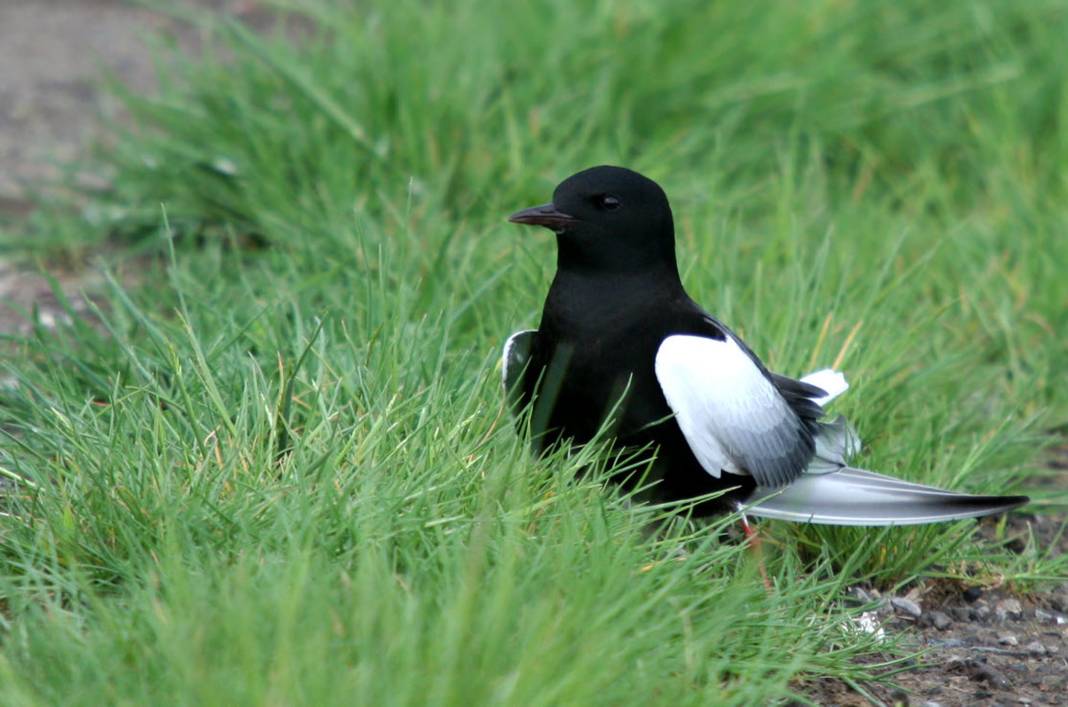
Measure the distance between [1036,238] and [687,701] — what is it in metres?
2.87

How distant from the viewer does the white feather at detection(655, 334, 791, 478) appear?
115 inches

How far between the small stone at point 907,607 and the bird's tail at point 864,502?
230mm

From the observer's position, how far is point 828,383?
11.0ft

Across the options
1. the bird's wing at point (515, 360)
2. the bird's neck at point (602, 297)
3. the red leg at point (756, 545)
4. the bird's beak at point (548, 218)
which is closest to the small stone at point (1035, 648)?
the red leg at point (756, 545)

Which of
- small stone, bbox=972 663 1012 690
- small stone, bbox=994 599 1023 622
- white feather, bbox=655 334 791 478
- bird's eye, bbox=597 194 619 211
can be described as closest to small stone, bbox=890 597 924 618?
small stone, bbox=994 599 1023 622

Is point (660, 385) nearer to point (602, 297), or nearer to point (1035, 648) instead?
point (602, 297)

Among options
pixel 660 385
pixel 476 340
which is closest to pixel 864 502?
pixel 660 385

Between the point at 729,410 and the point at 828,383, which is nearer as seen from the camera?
the point at 729,410

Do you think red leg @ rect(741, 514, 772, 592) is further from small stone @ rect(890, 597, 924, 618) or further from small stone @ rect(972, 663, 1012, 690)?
small stone @ rect(972, 663, 1012, 690)

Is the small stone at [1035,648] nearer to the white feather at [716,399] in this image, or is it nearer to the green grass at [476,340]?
the green grass at [476,340]

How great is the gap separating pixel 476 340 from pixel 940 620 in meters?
1.26

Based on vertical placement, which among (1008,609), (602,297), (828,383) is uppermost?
(602,297)

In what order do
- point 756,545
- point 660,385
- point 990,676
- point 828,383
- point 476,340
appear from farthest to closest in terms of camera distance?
point 476,340, point 828,383, point 756,545, point 660,385, point 990,676

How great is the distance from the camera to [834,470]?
127 inches
